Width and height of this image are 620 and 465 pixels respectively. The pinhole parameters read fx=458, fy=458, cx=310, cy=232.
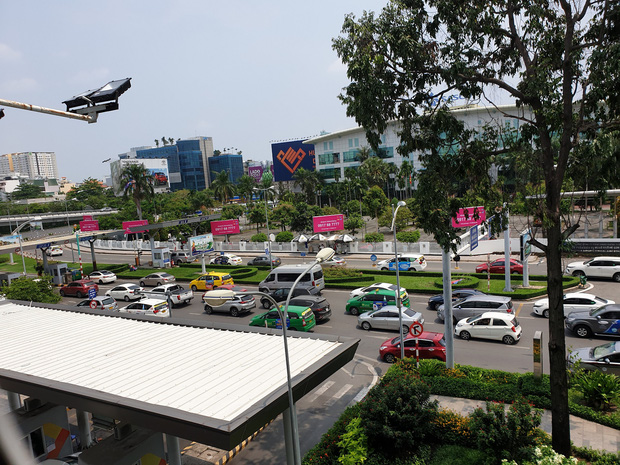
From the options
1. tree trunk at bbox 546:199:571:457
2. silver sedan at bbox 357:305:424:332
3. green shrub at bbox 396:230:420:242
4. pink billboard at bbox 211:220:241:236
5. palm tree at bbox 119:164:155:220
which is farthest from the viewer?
palm tree at bbox 119:164:155:220

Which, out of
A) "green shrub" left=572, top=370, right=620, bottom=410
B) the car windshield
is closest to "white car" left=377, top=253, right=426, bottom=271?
the car windshield

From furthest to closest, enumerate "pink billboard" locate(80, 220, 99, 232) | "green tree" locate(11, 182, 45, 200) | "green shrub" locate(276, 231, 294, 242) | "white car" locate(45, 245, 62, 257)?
"green tree" locate(11, 182, 45, 200) < "white car" locate(45, 245, 62, 257) < "green shrub" locate(276, 231, 294, 242) < "pink billboard" locate(80, 220, 99, 232)

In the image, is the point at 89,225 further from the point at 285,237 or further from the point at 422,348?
the point at 422,348

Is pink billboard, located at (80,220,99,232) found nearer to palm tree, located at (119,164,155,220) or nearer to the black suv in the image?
palm tree, located at (119,164,155,220)

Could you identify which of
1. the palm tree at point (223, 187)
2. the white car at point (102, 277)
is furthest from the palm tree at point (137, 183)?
the palm tree at point (223, 187)

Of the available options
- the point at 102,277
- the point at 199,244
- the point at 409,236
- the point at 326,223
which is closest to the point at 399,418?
the point at 199,244

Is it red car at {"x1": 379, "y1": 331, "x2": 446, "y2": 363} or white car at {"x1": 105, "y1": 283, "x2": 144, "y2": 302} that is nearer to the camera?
red car at {"x1": 379, "y1": 331, "x2": 446, "y2": 363}
